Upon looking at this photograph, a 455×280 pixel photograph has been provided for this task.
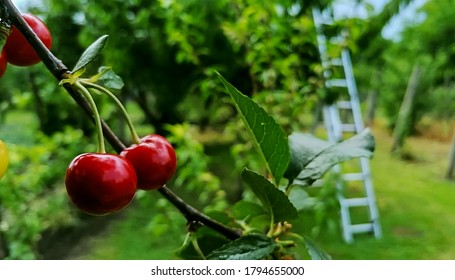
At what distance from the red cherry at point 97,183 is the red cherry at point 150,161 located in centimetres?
1

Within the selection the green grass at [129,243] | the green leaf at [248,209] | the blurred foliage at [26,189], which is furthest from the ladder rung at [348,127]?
the green leaf at [248,209]

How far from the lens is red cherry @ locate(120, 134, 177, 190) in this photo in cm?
18

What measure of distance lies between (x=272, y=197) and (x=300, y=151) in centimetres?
5

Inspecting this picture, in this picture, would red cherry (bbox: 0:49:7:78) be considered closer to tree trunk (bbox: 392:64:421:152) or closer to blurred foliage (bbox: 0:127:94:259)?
blurred foliage (bbox: 0:127:94:259)

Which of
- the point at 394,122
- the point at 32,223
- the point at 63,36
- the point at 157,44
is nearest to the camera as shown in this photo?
the point at 32,223

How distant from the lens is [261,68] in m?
1.19

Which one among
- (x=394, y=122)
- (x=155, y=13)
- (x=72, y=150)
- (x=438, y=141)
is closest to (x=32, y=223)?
(x=72, y=150)

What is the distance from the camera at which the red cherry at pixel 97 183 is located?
166 mm

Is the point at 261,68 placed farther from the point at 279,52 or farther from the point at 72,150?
the point at 72,150

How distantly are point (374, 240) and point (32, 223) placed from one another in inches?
50.7

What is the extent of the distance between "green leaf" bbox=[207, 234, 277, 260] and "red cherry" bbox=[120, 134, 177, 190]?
4cm

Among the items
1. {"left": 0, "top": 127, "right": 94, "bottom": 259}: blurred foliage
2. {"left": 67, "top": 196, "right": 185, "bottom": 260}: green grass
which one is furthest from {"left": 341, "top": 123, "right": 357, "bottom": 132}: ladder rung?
{"left": 0, "top": 127, "right": 94, "bottom": 259}: blurred foliage

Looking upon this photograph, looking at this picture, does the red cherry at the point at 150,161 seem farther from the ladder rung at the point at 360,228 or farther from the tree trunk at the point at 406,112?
the tree trunk at the point at 406,112

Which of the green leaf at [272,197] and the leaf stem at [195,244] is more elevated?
the green leaf at [272,197]
